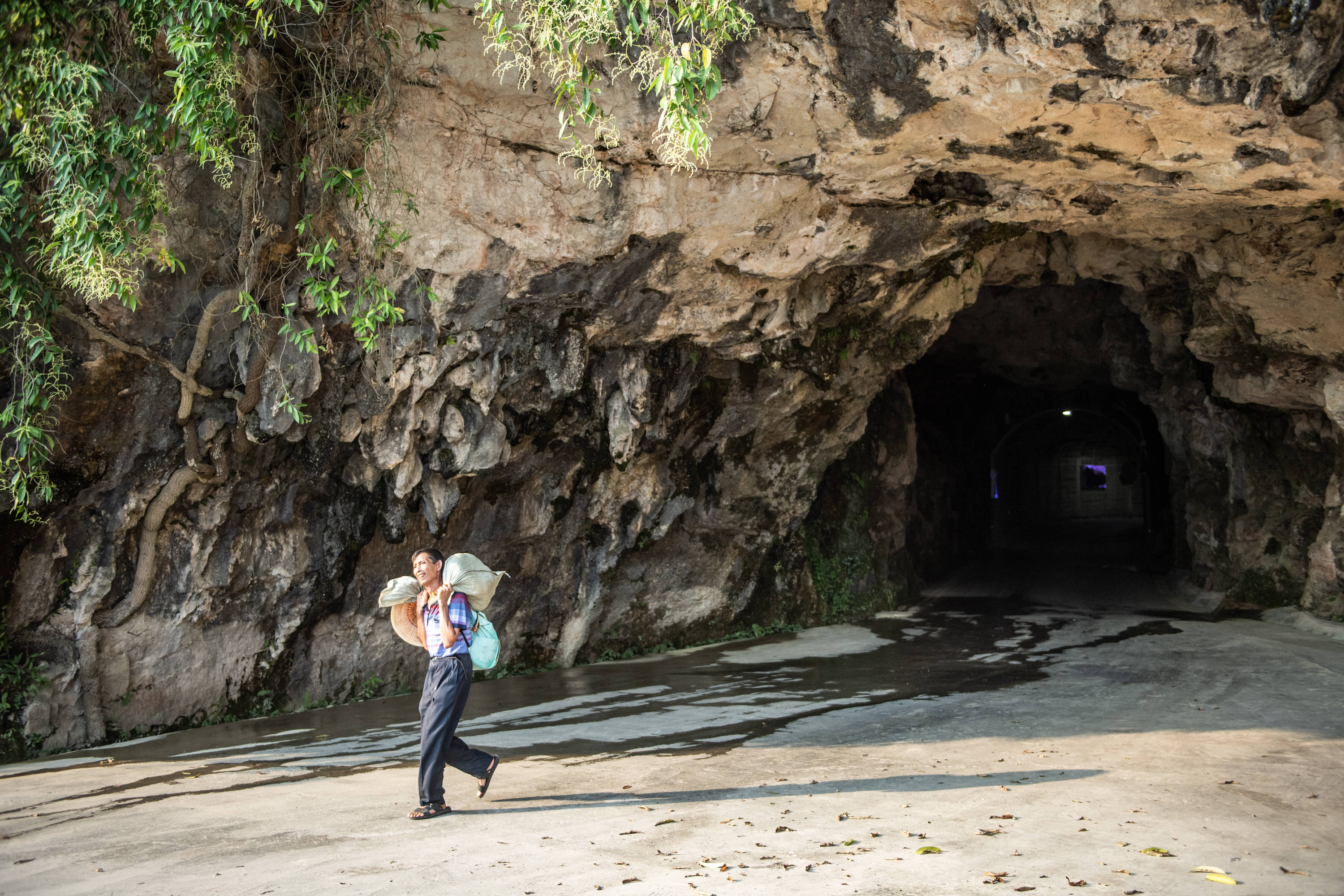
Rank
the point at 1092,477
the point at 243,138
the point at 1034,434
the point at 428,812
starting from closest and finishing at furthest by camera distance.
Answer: the point at 428,812
the point at 243,138
the point at 1034,434
the point at 1092,477

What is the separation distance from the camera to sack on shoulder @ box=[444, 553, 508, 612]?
4730 mm

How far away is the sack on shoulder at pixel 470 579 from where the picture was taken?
4730 millimetres

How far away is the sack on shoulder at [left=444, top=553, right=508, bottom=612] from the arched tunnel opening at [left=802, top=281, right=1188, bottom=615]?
31.1 ft

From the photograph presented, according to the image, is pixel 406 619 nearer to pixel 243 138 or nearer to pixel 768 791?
pixel 768 791

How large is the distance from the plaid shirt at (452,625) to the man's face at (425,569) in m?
0.11

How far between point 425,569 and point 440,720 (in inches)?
30.6

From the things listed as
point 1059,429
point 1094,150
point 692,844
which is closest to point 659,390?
point 1094,150

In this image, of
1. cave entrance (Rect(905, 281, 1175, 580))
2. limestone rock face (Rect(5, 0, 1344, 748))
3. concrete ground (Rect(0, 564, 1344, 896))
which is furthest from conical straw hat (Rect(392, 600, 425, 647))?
cave entrance (Rect(905, 281, 1175, 580))

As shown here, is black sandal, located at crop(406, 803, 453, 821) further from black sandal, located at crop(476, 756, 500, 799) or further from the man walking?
black sandal, located at crop(476, 756, 500, 799)

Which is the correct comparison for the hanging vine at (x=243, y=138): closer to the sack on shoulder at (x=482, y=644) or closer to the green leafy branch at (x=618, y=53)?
the green leafy branch at (x=618, y=53)

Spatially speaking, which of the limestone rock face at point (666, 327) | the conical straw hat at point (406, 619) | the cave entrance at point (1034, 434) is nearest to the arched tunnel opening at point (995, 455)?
the cave entrance at point (1034, 434)

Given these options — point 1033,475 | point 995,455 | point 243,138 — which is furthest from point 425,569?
point 1033,475

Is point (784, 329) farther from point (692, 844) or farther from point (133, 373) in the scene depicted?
point (692, 844)

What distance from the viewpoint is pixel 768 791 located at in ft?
16.2
